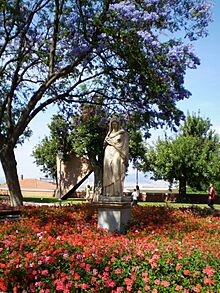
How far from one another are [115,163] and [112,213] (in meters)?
1.20

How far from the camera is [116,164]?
31.3 ft

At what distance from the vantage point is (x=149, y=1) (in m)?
11.9

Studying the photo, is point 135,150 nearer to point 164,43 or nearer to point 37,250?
point 164,43

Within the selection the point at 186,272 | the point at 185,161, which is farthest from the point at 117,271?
the point at 185,161

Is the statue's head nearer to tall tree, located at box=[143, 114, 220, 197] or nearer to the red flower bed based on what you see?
the red flower bed

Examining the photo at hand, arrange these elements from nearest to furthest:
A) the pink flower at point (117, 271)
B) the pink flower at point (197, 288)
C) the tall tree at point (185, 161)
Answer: the pink flower at point (197, 288) < the pink flower at point (117, 271) < the tall tree at point (185, 161)

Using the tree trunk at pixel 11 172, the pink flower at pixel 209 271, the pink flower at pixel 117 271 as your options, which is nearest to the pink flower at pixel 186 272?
the pink flower at pixel 209 271

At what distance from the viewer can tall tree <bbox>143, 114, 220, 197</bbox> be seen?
36312 millimetres

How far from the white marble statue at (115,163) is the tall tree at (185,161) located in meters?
27.2

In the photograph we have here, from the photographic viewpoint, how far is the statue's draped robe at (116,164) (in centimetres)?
948

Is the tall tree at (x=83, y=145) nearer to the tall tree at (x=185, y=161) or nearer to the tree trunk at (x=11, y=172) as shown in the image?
the tall tree at (x=185, y=161)

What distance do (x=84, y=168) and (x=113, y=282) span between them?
94.7 feet

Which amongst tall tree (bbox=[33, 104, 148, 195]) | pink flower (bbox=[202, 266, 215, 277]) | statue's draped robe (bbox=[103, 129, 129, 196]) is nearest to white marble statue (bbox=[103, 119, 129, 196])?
statue's draped robe (bbox=[103, 129, 129, 196])

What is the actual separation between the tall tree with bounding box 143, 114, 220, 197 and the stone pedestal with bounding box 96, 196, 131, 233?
27.4 m
